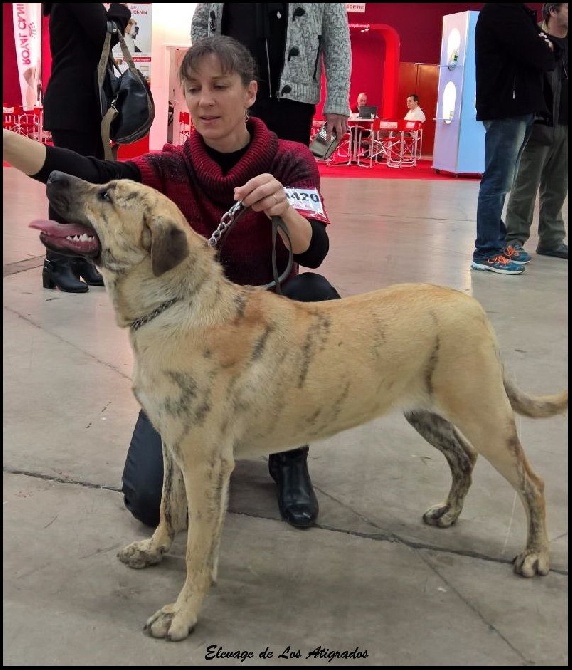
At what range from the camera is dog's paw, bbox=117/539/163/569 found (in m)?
2.31

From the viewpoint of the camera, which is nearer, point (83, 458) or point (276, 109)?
point (83, 458)

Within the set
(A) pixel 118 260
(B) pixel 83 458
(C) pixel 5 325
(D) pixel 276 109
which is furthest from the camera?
(C) pixel 5 325

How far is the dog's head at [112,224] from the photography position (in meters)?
1.93

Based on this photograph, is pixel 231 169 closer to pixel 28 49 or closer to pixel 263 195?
pixel 263 195

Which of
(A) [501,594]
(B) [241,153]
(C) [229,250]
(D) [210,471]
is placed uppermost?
(B) [241,153]

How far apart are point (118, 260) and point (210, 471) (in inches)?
24.4

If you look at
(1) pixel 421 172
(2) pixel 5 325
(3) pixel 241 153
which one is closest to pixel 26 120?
(1) pixel 421 172

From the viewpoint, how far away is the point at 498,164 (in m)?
6.11

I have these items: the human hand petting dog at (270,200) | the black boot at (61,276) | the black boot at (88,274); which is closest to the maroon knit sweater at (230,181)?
the human hand petting dog at (270,200)

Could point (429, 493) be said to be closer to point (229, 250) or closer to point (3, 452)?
point (229, 250)

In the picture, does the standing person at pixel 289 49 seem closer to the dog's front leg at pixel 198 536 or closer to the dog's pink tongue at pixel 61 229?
the dog's pink tongue at pixel 61 229

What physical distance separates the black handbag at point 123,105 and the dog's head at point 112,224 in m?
2.64

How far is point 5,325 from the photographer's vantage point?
459 cm

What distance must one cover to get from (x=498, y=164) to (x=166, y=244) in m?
4.85
